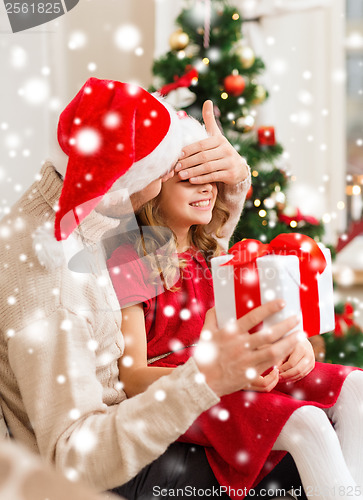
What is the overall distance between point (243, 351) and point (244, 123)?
43.7 inches

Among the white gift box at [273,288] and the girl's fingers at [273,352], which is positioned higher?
the white gift box at [273,288]

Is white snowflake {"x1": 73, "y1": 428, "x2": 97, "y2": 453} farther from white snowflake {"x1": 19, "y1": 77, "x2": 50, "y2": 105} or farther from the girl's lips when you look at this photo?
white snowflake {"x1": 19, "y1": 77, "x2": 50, "y2": 105}

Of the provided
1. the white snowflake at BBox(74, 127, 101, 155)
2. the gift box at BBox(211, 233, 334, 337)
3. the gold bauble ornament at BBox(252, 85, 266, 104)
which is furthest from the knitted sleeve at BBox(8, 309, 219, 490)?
the gold bauble ornament at BBox(252, 85, 266, 104)

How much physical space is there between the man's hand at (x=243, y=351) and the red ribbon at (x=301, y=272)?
2.1 inches

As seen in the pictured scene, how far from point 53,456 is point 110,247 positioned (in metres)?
0.43

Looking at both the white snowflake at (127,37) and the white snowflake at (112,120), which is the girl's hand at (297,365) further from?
the white snowflake at (127,37)

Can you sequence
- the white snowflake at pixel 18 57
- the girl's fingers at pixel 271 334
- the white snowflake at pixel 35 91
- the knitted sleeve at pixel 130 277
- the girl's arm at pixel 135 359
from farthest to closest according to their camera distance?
1. the white snowflake at pixel 35 91
2. the white snowflake at pixel 18 57
3. the knitted sleeve at pixel 130 277
4. the girl's arm at pixel 135 359
5. the girl's fingers at pixel 271 334

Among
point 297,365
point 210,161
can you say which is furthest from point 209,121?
point 297,365

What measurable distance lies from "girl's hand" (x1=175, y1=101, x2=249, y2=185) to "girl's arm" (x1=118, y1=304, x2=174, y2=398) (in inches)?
9.8

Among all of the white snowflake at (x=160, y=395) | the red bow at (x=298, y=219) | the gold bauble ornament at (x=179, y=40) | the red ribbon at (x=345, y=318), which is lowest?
the red ribbon at (x=345, y=318)

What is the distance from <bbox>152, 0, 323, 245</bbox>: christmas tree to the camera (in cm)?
157

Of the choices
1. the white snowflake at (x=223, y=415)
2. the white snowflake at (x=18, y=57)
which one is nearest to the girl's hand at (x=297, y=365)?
the white snowflake at (x=223, y=415)

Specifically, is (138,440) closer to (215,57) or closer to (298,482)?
(298,482)

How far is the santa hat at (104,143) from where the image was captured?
2.23 ft
